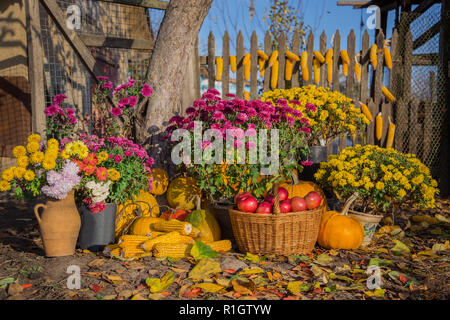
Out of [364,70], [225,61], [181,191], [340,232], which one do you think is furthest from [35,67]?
[364,70]

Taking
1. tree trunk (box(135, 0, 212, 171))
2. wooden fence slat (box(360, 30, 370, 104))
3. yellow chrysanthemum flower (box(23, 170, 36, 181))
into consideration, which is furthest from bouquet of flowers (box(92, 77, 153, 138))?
wooden fence slat (box(360, 30, 370, 104))

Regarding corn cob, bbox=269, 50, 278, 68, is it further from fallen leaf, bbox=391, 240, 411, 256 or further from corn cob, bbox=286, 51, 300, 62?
fallen leaf, bbox=391, 240, 411, 256

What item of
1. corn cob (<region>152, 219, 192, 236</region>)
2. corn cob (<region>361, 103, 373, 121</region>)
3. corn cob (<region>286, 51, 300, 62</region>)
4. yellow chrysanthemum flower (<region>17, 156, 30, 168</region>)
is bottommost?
corn cob (<region>152, 219, 192, 236</region>)

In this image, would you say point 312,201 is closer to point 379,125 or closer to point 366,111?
point 366,111

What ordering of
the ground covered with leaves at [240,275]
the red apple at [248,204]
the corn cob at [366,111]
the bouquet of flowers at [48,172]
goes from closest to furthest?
the ground covered with leaves at [240,275] → the bouquet of flowers at [48,172] → the red apple at [248,204] → the corn cob at [366,111]

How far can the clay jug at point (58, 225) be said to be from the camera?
3000mm

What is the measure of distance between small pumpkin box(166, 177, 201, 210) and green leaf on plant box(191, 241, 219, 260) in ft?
3.03

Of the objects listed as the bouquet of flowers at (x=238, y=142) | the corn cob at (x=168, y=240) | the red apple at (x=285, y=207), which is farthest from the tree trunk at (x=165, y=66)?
the red apple at (x=285, y=207)

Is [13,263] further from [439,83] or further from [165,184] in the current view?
[439,83]

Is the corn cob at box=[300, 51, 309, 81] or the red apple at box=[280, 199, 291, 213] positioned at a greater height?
the corn cob at box=[300, 51, 309, 81]

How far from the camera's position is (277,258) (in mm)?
3090

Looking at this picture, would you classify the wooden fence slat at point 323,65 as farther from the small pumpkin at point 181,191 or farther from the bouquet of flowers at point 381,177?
the small pumpkin at point 181,191

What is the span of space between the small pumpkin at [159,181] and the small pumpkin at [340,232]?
5.92 ft

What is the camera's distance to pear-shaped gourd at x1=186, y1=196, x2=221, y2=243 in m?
3.47
